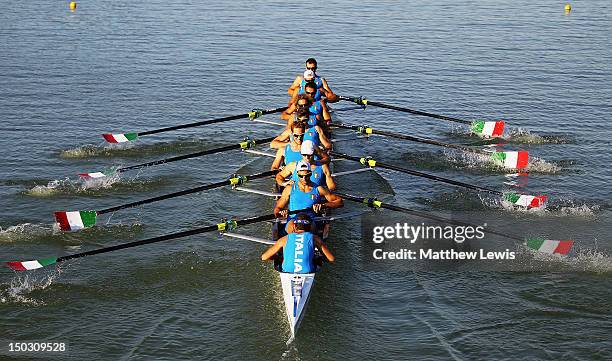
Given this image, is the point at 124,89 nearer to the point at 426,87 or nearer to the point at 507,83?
the point at 426,87

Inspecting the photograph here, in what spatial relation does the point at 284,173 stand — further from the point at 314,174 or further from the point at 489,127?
the point at 489,127

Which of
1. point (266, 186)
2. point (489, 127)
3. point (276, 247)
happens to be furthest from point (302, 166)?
point (489, 127)

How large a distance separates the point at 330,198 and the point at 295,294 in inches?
117

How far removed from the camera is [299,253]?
13000 mm

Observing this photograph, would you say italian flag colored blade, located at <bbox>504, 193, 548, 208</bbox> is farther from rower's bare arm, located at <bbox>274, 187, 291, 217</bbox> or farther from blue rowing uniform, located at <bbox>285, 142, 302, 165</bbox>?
rower's bare arm, located at <bbox>274, 187, 291, 217</bbox>

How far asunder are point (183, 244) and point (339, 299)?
174 inches

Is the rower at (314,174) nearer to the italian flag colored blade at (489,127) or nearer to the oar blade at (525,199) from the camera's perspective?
the oar blade at (525,199)

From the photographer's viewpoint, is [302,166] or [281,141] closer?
[302,166]

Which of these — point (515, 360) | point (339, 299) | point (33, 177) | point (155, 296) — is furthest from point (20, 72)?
point (515, 360)

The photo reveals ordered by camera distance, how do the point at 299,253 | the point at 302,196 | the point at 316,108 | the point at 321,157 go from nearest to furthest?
the point at 299,253 < the point at 302,196 < the point at 321,157 < the point at 316,108

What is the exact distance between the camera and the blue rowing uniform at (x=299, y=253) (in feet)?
42.7

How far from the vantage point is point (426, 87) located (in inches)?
1277

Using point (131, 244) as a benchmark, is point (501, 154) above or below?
above

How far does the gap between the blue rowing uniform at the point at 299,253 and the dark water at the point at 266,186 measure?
1.15m
